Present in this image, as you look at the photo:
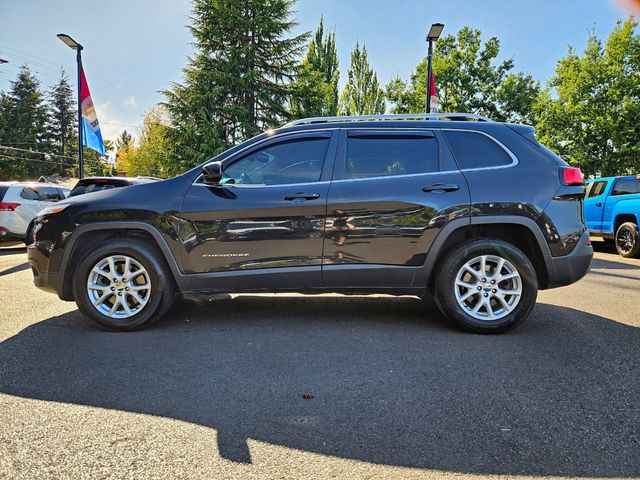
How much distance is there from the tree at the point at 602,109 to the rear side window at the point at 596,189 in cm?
1126

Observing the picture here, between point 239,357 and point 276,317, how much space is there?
1123 millimetres

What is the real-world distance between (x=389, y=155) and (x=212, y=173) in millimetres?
1608

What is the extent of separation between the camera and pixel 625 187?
430 inches

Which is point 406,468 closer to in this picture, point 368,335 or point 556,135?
point 368,335

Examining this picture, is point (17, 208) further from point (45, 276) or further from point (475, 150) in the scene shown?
point (475, 150)

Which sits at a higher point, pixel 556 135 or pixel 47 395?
pixel 556 135

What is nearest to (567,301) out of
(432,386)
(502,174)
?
(502,174)

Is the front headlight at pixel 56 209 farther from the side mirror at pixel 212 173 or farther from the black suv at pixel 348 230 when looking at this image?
the side mirror at pixel 212 173

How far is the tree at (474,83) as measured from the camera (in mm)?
30312

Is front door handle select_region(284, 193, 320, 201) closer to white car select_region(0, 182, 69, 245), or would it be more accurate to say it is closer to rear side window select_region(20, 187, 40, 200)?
white car select_region(0, 182, 69, 245)

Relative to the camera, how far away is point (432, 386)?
9.50ft

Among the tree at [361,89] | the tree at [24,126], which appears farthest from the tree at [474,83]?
the tree at [24,126]

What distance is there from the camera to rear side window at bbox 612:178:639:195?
10.8m

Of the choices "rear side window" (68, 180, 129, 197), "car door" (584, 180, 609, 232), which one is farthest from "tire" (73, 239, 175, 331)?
"car door" (584, 180, 609, 232)
